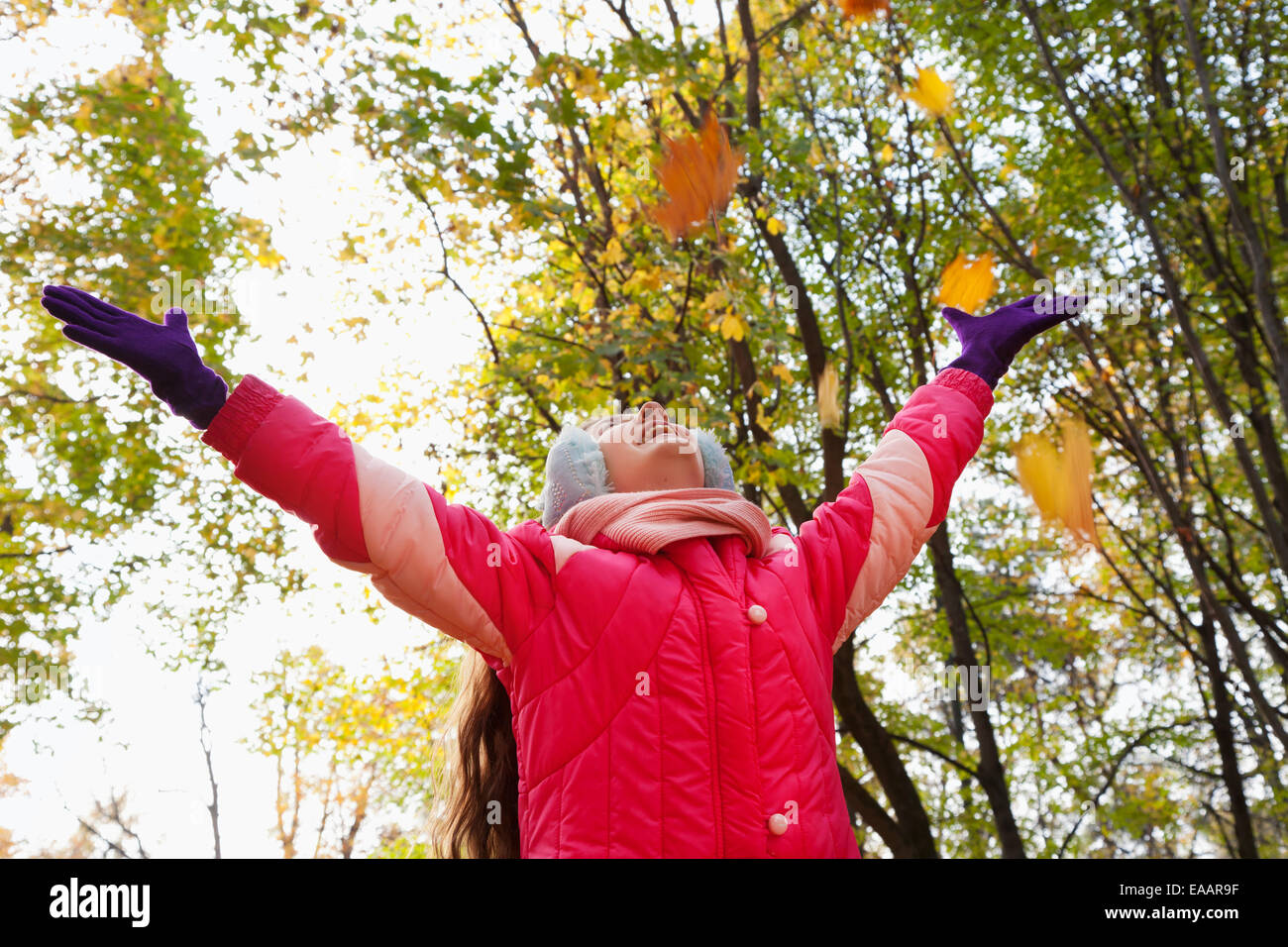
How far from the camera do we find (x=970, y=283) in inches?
320

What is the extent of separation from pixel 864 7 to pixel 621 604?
5927 mm

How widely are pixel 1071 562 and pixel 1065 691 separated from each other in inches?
204

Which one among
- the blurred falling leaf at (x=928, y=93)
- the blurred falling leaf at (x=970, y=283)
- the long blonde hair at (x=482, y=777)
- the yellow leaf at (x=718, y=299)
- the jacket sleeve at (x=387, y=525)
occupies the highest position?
the blurred falling leaf at (x=928, y=93)

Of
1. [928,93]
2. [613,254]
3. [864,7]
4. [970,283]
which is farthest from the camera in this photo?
[970,283]

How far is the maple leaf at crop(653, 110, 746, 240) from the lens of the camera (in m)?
5.73

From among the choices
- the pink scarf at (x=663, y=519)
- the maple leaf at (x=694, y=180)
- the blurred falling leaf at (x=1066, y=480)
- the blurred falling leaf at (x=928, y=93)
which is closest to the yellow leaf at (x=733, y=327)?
the maple leaf at (x=694, y=180)

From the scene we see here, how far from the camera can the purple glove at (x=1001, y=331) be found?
8.57 feet

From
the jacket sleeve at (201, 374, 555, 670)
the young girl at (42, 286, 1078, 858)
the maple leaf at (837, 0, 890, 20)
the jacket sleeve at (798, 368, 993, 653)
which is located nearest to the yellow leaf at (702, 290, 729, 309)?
the maple leaf at (837, 0, 890, 20)

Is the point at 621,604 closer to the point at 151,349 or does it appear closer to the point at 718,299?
the point at 151,349

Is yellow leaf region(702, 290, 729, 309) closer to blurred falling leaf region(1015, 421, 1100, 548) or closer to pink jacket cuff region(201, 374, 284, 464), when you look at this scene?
blurred falling leaf region(1015, 421, 1100, 548)

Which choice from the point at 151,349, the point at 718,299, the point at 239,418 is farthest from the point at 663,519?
the point at 718,299

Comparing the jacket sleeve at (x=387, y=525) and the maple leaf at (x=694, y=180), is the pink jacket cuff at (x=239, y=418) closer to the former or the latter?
the jacket sleeve at (x=387, y=525)

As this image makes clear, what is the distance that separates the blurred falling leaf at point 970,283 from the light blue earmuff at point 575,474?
5576 mm
